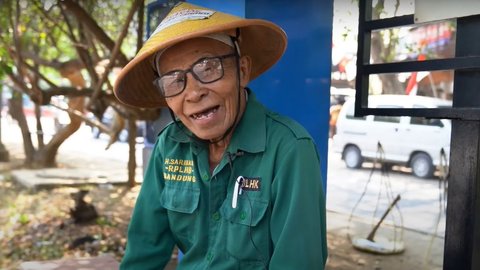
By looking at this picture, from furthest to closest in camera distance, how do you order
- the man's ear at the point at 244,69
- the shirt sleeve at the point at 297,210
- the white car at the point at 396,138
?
the white car at the point at 396,138 < the man's ear at the point at 244,69 < the shirt sleeve at the point at 297,210

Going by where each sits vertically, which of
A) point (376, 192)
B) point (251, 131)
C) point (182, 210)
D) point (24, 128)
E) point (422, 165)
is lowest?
point (376, 192)

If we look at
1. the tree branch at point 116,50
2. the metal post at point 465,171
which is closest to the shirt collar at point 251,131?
the metal post at point 465,171

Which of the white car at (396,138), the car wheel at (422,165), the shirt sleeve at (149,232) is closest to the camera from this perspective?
the shirt sleeve at (149,232)

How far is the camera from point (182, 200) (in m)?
1.64

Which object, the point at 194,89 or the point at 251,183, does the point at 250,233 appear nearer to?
the point at 251,183

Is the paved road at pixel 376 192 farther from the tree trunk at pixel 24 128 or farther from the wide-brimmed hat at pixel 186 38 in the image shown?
the wide-brimmed hat at pixel 186 38

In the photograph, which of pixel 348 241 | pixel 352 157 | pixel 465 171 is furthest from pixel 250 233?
pixel 352 157

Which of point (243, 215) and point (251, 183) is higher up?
point (251, 183)

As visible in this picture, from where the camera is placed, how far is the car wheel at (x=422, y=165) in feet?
34.3

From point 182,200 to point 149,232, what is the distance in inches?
8.4

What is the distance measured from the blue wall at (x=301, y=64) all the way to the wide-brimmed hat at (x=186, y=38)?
0.86m

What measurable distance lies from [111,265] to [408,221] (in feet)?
15.1

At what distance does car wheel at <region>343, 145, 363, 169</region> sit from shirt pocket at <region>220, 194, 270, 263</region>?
416 inches

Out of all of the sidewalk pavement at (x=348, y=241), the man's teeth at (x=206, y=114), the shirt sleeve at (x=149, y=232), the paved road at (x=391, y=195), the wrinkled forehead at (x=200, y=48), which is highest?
the wrinkled forehead at (x=200, y=48)
